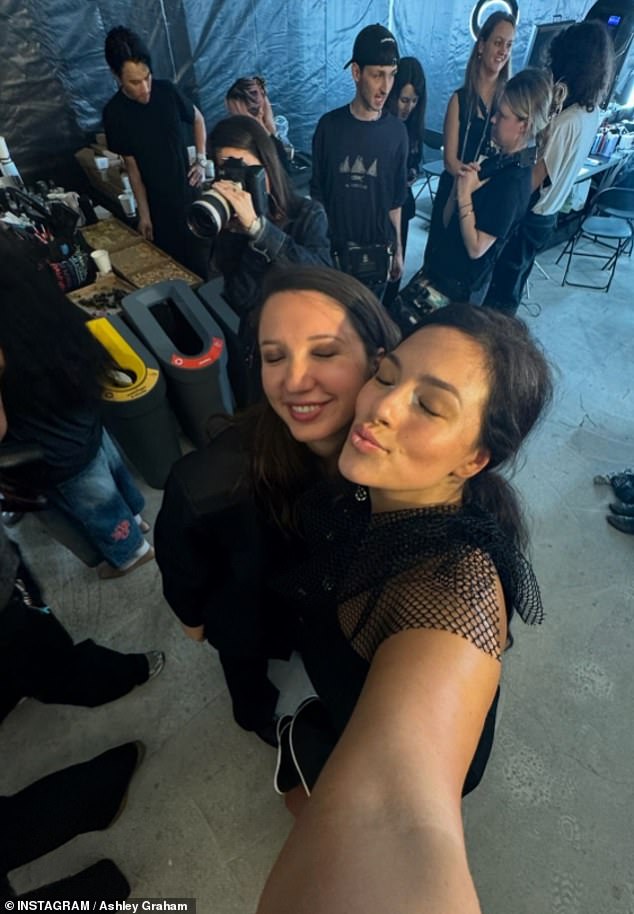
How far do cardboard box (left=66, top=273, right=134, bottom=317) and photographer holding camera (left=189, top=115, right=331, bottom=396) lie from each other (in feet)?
2.32

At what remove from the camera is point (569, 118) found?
7.55 feet

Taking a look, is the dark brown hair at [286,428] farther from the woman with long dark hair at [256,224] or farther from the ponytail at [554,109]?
the ponytail at [554,109]

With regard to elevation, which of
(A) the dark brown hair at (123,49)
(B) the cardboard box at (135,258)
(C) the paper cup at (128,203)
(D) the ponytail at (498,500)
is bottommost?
(B) the cardboard box at (135,258)

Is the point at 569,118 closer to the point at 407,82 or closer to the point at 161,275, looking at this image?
the point at 407,82

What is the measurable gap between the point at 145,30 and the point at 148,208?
1.86 meters

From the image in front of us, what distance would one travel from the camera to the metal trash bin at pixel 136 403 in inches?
77.0

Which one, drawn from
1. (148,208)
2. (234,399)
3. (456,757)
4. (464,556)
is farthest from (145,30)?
(456,757)

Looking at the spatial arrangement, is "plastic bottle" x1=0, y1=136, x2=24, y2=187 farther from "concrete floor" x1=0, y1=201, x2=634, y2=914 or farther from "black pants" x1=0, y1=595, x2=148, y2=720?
"black pants" x1=0, y1=595, x2=148, y2=720

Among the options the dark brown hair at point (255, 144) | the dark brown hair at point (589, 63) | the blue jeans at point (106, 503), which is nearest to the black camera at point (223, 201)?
the dark brown hair at point (255, 144)

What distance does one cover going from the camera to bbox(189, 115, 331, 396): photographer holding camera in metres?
1.46

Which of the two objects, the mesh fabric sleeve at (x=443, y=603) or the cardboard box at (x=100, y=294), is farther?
the cardboard box at (x=100, y=294)

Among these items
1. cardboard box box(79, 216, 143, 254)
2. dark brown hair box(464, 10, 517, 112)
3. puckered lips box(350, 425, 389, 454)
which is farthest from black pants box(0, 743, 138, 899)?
dark brown hair box(464, 10, 517, 112)

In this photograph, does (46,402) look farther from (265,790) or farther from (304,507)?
(265,790)

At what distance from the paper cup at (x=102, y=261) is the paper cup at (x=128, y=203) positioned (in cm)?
98
